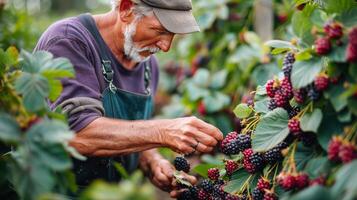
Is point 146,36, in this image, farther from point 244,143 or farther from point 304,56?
point 304,56

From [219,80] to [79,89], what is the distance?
197cm

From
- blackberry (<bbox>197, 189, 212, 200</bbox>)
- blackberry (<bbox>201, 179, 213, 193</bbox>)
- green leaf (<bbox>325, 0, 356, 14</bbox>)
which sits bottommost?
blackberry (<bbox>197, 189, 212, 200</bbox>)

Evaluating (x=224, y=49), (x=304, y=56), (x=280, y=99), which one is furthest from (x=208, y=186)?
(x=224, y=49)

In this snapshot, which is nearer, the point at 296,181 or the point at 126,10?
the point at 296,181

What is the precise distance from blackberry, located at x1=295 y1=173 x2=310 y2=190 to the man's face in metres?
1.16

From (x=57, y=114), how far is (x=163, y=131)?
21.2 inches

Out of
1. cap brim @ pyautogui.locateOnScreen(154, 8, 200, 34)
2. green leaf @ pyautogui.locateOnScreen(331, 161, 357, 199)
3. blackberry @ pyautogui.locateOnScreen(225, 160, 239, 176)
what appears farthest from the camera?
cap brim @ pyautogui.locateOnScreen(154, 8, 200, 34)

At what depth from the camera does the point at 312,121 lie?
1.50 metres

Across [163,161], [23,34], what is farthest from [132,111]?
[23,34]

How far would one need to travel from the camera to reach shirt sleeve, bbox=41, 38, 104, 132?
2.11 meters

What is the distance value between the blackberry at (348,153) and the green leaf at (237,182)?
0.54 meters

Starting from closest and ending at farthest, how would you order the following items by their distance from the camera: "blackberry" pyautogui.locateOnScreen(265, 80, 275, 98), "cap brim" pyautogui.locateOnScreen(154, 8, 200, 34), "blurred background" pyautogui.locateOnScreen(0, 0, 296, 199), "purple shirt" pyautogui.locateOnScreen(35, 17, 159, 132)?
"blackberry" pyautogui.locateOnScreen(265, 80, 275, 98) < "purple shirt" pyautogui.locateOnScreen(35, 17, 159, 132) < "cap brim" pyautogui.locateOnScreen(154, 8, 200, 34) < "blurred background" pyautogui.locateOnScreen(0, 0, 296, 199)

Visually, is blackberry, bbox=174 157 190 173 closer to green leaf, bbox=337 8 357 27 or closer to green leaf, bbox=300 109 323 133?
green leaf, bbox=300 109 323 133

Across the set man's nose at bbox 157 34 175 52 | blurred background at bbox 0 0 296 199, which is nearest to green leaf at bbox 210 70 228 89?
blurred background at bbox 0 0 296 199
